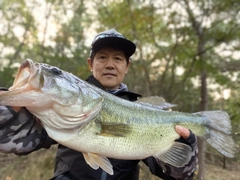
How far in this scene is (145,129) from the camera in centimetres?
229

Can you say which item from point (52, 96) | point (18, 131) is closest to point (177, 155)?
point (52, 96)

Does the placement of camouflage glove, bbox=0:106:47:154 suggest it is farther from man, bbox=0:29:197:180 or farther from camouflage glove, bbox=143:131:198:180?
camouflage glove, bbox=143:131:198:180

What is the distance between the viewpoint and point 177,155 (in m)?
2.43

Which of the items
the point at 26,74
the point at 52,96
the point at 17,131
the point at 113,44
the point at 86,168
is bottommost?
the point at 86,168

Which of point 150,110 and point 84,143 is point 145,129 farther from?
point 84,143

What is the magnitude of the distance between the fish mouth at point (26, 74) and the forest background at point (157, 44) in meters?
2.06

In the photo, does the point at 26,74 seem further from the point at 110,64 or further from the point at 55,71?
the point at 110,64

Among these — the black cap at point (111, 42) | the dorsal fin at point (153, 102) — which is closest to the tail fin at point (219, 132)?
the dorsal fin at point (153, 102)

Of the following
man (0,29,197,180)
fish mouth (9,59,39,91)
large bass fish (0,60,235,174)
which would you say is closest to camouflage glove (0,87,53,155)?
man (0,29,197,180)

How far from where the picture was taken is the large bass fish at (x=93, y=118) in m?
1.82

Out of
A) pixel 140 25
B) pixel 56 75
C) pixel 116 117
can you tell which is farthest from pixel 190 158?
pixel 140 25

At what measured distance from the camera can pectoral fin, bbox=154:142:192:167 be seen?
240cm

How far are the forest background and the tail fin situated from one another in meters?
0.25

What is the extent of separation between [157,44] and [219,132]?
5.96m
